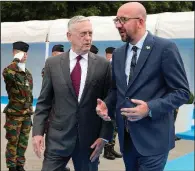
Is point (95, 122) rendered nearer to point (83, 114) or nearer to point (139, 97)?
point (83, 114)

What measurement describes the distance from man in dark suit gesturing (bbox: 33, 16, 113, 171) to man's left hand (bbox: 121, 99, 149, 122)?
0.66 meters

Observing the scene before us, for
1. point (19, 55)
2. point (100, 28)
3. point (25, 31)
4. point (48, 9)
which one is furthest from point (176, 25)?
point (48, 9)

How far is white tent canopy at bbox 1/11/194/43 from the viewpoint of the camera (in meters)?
10.1

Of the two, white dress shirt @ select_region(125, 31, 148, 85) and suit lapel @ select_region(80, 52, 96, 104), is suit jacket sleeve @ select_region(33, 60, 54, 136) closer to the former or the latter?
suit lapel @ select_region(80, 52, 96, 104)

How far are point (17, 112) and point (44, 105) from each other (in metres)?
2.80

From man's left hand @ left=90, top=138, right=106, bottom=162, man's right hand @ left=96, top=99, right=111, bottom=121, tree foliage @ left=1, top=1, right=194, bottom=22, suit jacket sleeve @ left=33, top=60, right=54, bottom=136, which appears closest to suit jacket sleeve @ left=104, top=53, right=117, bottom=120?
man's right hand @ left=96, top=99, right=111, bottom=121

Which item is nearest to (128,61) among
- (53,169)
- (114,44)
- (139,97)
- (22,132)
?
(139,97)

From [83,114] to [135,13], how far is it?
3.08 ft

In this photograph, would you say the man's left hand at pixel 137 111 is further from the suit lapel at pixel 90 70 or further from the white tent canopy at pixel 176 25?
the white tent canopy at pixel 176 25

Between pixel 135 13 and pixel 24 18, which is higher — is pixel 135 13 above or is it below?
above

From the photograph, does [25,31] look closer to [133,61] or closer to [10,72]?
[10,72]

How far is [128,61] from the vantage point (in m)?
3.35

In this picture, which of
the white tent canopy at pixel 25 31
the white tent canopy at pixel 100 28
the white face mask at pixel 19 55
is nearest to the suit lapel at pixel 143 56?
the white face mask at pixel 19 55

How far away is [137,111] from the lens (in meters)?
3.01
